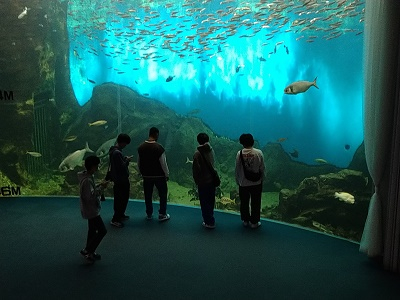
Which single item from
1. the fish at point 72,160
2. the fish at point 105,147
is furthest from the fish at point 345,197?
the fish at point 72,160

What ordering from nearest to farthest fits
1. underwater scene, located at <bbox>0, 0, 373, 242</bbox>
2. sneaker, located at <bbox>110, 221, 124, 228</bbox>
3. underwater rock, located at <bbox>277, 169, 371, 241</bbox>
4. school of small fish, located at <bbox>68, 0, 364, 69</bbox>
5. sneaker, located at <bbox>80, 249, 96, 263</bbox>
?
sneaker, located at <bbox>80, 249, 96, 263</bbox> → underwater rock, located at <bbox>277, 169, 371, 241</bbox> → sneaker, located at <bbox>110, 221, 124, 228</bbox> → underwater scene, located at <bbox>0, 0, 373, 242</bbox> → school of small fish, located at <bbox>68, 0, 364, 69</bbox>

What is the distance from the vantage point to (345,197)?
19.5ft

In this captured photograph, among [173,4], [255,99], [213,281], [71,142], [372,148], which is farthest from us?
[71,142]

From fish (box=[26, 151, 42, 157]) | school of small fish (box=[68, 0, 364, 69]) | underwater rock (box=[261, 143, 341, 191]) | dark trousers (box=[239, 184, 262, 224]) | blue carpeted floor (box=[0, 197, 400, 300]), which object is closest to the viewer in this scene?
blue carpeted floor (box=[0, 197, 400, 300])

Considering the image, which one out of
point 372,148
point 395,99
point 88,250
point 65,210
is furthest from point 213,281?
point 65,210

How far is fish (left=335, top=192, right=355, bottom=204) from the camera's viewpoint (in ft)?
19.3

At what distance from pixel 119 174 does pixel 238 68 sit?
10.9 ft

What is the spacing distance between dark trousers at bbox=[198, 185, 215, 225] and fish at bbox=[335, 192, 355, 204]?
7.11 feet

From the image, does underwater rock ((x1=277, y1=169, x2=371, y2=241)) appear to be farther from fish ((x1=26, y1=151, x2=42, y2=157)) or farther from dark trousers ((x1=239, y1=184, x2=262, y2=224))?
fish ((x1=26, y1=151, x2=42, y2=157))

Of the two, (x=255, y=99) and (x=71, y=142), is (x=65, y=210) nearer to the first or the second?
(x=71, y=142)

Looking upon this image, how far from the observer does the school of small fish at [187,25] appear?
6.53 metres

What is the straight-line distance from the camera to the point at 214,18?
758cm

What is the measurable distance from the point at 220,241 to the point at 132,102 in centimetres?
435

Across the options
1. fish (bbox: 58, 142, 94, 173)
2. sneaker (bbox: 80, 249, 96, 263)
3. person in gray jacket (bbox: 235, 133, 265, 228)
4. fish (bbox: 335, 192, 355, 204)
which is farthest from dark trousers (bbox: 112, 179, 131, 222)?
fish (bbox: 335, 192, 355, 204)
